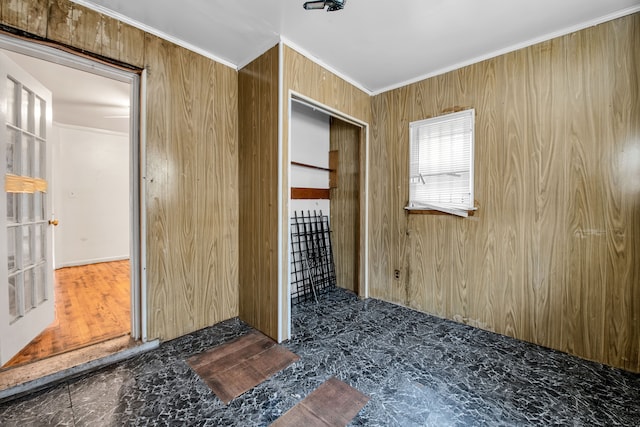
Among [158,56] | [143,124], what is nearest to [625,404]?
[143,124]

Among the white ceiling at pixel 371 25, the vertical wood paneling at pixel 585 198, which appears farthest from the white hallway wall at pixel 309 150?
the vertical wood paneling at pixel 585 198

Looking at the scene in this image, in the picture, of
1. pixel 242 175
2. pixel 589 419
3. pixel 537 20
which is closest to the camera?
pixel 589 419

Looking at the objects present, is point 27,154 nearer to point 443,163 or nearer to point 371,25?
point 371,25

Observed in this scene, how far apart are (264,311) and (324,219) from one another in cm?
172

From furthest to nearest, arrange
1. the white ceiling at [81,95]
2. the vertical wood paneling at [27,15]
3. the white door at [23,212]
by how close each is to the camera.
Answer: the white ceiling at [81,95] < the white door at [23,212] < the vertical wood paneling at [27,15]

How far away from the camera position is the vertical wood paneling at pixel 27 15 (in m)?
1.64

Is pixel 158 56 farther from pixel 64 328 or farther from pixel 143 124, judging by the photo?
pixel 64 328

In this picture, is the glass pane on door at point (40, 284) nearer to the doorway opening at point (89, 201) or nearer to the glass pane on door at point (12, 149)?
the doorway opening at point (89, 201)

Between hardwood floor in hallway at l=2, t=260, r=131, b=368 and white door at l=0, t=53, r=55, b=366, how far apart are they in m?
0.11

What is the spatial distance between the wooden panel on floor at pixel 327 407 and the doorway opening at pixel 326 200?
5.21ft

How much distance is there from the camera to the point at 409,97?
3037 mm

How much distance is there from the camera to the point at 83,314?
9.07ft

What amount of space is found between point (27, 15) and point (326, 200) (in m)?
3.15

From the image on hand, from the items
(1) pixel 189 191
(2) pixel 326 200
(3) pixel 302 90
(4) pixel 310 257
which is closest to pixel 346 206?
(2) pixel 326 200
